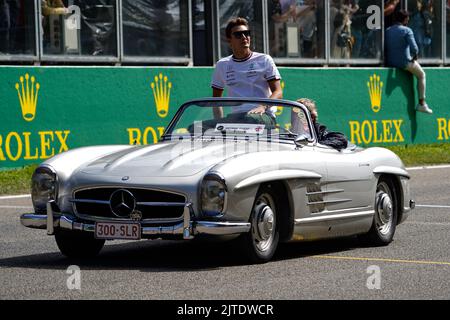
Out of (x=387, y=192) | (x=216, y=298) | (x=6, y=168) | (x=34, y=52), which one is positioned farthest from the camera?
(x=34, y=52)

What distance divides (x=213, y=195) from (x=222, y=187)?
0.09 m

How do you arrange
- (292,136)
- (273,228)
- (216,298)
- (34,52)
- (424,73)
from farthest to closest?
(424,73)
(34,52)
(292,136)
(273,228)
(216,298)

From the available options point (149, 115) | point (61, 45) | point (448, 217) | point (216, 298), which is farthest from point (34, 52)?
point (216, 298)

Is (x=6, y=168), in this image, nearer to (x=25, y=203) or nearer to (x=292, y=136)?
(x=25, y=203)

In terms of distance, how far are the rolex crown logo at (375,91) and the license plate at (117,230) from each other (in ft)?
47.3

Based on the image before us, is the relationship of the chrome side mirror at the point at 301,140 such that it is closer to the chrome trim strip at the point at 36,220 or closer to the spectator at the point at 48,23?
the chrome trim strip at the point at 36,220

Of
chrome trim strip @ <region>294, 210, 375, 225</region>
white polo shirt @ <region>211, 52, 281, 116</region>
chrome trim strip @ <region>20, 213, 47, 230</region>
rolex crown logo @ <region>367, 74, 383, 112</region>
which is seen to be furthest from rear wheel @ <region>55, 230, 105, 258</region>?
rolex crown logo @ <region>367, 74, 383, 112</region>

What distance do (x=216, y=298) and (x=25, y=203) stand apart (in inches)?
286

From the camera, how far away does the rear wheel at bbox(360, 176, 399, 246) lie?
33.5ft

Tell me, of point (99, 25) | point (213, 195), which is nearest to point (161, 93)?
point (99, 25)

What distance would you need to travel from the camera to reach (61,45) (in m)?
18.0

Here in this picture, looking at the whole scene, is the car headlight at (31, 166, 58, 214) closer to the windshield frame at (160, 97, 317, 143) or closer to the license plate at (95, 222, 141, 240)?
the license plate at (95, 222, 141, 240)

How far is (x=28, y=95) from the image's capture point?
1669 cm

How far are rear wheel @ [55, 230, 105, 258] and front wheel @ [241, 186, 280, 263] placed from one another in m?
1.22
